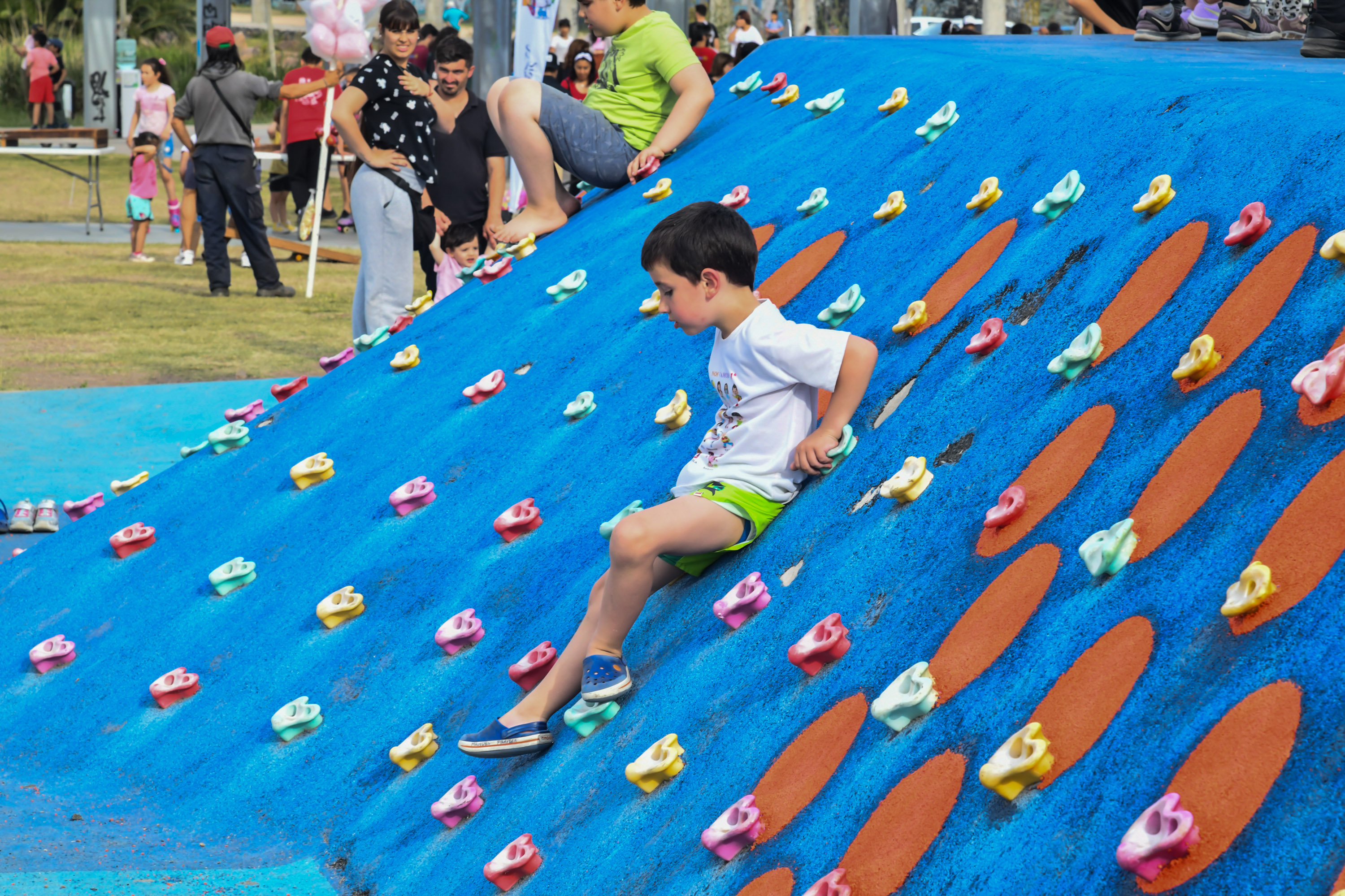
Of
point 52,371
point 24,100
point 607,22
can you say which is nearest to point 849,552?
point 607,22

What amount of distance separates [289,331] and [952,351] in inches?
289

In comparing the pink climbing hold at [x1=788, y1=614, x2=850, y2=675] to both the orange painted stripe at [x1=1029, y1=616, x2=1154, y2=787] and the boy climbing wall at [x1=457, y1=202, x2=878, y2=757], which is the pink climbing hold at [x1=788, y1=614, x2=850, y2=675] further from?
the orange painted stripe at [x1=1029, y1=616, x2=1154, y2=787]

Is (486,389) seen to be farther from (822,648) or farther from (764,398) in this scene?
(822,648)

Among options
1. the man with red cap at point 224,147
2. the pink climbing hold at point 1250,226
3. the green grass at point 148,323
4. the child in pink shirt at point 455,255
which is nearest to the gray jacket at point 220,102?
the man with red cap at point 224,147

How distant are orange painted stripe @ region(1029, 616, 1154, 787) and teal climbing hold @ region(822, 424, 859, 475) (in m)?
0.95

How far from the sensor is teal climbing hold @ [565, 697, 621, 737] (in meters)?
2.68

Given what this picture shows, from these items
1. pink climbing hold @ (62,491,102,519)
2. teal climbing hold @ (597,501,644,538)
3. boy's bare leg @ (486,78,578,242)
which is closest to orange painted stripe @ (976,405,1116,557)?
teal climbing hold @ (597,501,644,538)

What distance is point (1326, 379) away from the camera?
204 cm

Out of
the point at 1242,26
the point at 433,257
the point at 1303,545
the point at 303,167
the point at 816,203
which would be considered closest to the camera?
the point at 1303,545

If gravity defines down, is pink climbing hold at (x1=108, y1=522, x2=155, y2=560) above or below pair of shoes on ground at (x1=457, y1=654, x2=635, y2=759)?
below

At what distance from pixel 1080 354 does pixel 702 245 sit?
2.60 ft

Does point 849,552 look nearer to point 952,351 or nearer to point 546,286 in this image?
point 952,351

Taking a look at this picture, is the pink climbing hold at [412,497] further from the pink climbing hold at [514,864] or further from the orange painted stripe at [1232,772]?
the orange painted stripe at [1232,772]

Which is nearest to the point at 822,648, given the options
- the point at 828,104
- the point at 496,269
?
the point at 828,104
